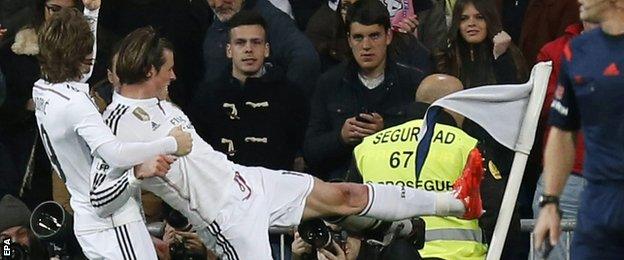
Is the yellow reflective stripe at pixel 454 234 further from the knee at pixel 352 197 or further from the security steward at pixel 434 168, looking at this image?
the knee at pixel 352 197

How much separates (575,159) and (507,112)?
75cm

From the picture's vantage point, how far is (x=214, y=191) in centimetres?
988

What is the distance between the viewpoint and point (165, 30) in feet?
41.8

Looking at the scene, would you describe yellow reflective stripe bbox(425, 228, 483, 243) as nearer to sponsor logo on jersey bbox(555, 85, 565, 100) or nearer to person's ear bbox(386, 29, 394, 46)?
sponsor logo on jersey bbox(555, 85, 565, 100)

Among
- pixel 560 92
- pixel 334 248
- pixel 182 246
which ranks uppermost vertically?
pixel 560 92

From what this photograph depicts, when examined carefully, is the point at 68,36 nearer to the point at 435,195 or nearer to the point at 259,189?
the point at 259,189

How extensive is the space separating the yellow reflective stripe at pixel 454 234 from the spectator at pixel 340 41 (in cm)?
239

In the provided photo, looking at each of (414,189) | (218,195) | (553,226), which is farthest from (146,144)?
(553,226)

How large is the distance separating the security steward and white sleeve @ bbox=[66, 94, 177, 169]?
47.0 inches

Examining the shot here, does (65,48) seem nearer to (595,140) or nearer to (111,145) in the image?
(111,145)

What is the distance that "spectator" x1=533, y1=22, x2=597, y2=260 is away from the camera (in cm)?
1052

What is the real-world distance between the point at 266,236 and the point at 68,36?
5.32 feet

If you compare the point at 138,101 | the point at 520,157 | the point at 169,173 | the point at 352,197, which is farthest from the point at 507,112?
the point at 138,101

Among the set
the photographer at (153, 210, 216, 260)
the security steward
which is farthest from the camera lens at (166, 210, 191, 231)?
the security steward
